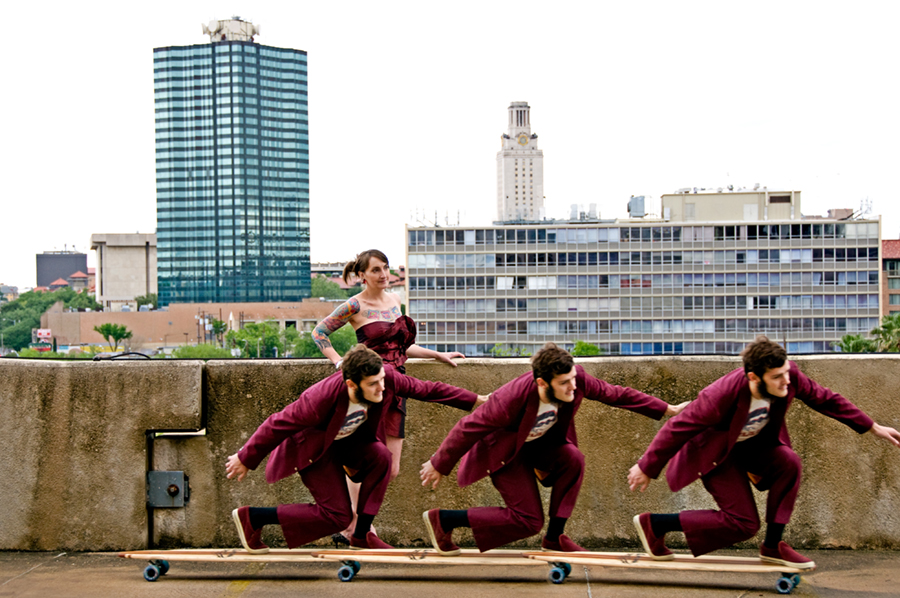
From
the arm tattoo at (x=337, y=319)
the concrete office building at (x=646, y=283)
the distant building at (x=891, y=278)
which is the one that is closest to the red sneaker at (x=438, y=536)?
the arm tattoo at (x=337, y=319)

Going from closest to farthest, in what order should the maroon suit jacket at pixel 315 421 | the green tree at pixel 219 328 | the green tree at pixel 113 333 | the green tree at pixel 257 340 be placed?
the maroon suit jacket at pixel 315 421 → the green tree at pixel 257 340 → the green tree at pixel 113 333 → the green tree at pixel 219 328

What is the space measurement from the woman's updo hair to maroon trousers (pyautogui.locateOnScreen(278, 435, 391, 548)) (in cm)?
95

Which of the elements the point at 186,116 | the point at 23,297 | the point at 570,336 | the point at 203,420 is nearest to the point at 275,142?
the point at 186,116

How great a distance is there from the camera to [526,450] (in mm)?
4332

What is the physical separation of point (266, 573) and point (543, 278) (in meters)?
103

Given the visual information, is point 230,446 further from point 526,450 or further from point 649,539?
point 649,539

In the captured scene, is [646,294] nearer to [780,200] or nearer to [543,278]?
[543,278]

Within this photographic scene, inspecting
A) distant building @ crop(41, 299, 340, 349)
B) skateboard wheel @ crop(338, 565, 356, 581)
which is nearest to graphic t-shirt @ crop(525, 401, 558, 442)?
skateboard wheel @ crop(338, 565, 356, 581)

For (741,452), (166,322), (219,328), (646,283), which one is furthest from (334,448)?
(166,322)

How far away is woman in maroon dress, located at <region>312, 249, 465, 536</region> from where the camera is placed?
4.66 metres

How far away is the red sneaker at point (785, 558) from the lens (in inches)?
162

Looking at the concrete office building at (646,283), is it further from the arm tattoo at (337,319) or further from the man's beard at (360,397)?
the man's beard at (360,397)

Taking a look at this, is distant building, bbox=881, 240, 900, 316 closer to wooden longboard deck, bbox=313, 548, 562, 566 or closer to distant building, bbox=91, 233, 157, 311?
wooden longboard deck, bbox=313, 548, 562, 566

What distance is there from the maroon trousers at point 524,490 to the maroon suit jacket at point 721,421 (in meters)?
0.38
